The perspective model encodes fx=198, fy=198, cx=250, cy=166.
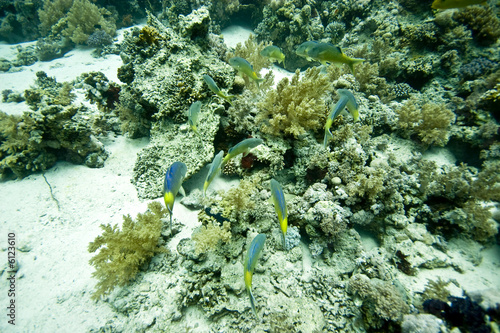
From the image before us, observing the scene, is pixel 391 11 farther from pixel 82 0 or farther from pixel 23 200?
pixel 82 0

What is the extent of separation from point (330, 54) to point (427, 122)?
136 inches

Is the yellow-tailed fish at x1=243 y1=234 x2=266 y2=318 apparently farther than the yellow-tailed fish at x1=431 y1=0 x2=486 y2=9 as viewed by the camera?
No

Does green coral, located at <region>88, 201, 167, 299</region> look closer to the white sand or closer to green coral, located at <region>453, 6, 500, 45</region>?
the white sand

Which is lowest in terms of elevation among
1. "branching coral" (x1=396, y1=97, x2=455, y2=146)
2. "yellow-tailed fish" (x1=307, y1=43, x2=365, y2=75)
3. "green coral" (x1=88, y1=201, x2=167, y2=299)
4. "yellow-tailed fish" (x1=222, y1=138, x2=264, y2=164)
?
"green coral" (x1=88, y1=201, x2=167, y2=299)

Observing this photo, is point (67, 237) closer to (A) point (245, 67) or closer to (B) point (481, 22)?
(A) point (245, 67)

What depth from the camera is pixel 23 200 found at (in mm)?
3936

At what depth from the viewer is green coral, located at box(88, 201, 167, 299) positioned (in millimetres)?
2784

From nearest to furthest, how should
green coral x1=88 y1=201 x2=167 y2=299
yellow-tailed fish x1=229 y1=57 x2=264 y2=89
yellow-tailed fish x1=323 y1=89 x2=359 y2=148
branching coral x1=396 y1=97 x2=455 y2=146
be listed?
1. yellow-tailed fish x1=323 y1=89 x2=359 y2=148
2. green coral x1=88 y1=201 x2=167 y2=299
3. yellow-tailed fish x1=229 y1=57 x2=264 y2=89
4. branching coral x1=396 y1=97 x2=455 y2=146

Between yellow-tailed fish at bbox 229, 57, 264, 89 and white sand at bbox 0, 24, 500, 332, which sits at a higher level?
yellow-tailed fish at bbox 229, 57, 264, 89

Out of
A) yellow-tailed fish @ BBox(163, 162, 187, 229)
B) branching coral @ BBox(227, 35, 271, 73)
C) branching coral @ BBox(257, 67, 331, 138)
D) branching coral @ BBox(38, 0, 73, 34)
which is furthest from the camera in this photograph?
branching coral @ BBox(38, 0, 73, 34)

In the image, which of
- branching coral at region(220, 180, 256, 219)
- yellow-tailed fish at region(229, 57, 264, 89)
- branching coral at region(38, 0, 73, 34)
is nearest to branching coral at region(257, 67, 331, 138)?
yellow-tailed fish at region(229, 57, 264, 89)

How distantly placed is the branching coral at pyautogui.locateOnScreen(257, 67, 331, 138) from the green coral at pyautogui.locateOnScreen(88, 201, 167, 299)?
2599 millimetres

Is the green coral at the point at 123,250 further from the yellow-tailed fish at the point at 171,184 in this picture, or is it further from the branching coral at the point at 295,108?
the branching coral at the point at 295,108

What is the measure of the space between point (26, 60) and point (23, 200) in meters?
9.80
